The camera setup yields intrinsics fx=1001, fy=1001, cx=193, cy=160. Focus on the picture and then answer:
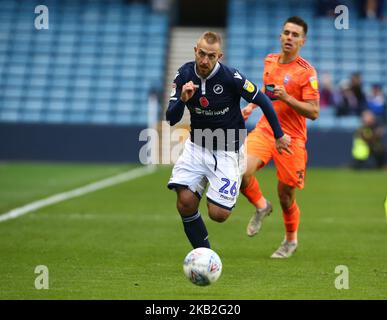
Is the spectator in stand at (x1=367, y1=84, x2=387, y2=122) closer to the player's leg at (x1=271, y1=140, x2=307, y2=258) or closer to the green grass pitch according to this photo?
the green grass pitch

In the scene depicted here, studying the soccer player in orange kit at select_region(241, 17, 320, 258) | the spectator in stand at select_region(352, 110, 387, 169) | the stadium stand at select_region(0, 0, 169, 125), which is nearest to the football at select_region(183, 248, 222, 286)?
the soccer player in orange kit at select_region(241, 17, 320, 258)

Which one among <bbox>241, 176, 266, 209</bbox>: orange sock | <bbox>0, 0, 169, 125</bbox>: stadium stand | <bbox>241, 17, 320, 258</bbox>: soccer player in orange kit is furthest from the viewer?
<bbox>0, 0, 169, 125</bbox>: stadium stand

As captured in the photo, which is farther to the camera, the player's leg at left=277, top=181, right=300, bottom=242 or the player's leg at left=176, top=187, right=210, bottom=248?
the player's leg at left=277, top=181, right=300, bottom=242

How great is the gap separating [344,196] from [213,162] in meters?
9.25

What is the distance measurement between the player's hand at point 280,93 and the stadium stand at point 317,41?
63.7 ft

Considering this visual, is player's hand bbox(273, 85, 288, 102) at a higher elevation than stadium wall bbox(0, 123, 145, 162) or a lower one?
higher

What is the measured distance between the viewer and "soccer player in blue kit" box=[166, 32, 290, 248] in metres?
9.18

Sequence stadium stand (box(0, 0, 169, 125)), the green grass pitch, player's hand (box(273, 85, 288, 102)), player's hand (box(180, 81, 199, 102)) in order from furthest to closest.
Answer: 1. stadium stand (box(0, 0, 169, 125))
2. player's hand (box(273, 85, 288, 102))
3. player's hand (box(180, 81, 199, 102))
4. the green grass pitch

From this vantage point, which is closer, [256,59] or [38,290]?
[38,290]

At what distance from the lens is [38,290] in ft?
26.4

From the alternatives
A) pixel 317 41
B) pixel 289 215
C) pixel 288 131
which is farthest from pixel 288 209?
pixel 317 41

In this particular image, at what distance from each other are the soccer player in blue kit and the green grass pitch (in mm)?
638
